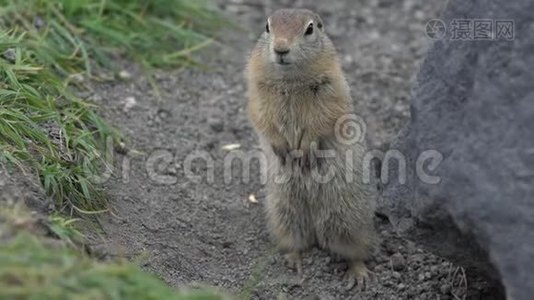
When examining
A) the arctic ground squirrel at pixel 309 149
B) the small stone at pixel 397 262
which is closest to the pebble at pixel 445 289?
the small stone at pixel 397 262

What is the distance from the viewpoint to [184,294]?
12.2ft

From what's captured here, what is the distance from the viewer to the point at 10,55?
586 cm

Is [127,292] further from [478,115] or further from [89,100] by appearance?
[89,100]

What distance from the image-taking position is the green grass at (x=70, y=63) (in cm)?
522

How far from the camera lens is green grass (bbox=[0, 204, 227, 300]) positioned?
3.47m

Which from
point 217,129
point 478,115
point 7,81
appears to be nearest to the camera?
point 478,115

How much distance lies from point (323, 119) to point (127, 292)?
2.25m

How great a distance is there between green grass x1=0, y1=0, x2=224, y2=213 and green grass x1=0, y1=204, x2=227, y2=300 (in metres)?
1.29

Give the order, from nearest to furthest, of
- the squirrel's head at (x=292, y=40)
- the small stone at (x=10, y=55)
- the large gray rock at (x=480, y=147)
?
the large gray rock at (x=480, y=147) → the squirrel's head at (x=292, y=40) → the small stone at (x=10, y=55)

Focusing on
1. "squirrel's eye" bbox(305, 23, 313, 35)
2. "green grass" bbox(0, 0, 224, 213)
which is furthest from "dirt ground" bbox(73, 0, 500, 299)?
"squirrel's eye" bbox(305, 23, 313, 35)

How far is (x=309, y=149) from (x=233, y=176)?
102 centimetres

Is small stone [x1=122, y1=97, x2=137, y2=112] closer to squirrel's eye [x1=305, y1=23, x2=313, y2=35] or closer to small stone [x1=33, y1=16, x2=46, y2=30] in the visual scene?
small stone [x1=33, y1=16, x2=46, y2=30]

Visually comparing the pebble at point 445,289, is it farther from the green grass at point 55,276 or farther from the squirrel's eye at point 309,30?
the green grass at point 55,276

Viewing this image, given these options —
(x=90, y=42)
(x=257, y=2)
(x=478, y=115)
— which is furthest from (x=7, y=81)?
(x=257, y=2)
